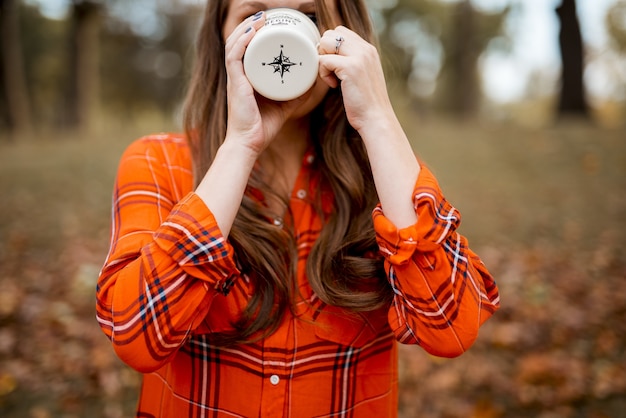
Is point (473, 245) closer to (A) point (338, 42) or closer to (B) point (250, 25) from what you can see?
(A) point (338, 42)

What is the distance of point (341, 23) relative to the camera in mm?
1493

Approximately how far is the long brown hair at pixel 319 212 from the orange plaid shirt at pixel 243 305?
47 millimetres

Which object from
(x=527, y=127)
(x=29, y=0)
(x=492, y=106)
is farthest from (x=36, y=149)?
(x=492, y=106)

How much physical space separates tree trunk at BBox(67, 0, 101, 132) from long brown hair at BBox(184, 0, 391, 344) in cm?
1217

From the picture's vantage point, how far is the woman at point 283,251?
1.21 meters

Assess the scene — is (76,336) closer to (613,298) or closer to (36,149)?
(613,298)

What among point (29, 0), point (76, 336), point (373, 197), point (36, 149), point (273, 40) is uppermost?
point (29, 0)

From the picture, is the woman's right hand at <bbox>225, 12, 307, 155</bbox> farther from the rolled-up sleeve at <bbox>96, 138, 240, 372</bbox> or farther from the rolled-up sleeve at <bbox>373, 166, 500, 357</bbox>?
the rolled-up sleeve at <bbox>373, 166, 500, 357</bbox>

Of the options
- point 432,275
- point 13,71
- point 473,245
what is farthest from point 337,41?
point 13,71

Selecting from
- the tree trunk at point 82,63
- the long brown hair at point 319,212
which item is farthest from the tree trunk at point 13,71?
the long brown hair at point 319,212

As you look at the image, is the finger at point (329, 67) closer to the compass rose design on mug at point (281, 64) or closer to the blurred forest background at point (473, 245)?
the compass rose design on mug at point (281, 64)

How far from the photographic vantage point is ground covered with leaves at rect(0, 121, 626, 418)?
332cm

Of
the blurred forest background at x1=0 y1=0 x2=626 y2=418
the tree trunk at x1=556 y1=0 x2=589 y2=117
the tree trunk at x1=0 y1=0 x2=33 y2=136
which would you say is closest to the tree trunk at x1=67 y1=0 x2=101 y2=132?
the blurred forest background at x1=0 y1=0 x2=626 y2=418

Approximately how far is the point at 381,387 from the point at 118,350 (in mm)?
793
